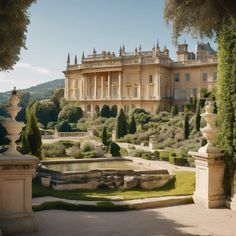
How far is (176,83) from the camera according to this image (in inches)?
2099

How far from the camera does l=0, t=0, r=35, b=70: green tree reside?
598 cm

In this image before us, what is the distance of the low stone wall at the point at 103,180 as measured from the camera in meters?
13.2

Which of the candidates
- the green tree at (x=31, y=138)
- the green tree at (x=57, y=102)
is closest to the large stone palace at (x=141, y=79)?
the green tree at (x=57, y=102)

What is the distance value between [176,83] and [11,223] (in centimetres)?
4897

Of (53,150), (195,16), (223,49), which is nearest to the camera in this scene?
(195,16)

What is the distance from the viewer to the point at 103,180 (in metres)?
13.6

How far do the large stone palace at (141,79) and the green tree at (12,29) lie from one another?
44342mm

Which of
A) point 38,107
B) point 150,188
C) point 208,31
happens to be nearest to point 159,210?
point 208,31

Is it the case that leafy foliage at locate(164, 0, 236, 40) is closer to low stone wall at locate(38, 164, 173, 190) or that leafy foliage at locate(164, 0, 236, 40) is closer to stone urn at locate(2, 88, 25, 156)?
stone urn at locate(2, 88, 25, 156)

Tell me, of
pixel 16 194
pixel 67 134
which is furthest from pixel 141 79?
pixel 16 194

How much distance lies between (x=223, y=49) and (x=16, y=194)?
504 cm

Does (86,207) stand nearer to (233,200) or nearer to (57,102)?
(233,200)

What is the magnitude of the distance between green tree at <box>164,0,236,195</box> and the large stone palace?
42148 millimetres

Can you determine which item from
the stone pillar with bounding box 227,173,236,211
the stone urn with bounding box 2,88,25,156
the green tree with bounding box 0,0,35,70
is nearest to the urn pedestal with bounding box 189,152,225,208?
the stone pillar with bounding box 227,173,236,211
